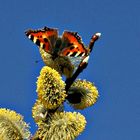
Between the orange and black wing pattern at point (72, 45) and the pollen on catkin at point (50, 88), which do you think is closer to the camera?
the pollen on catkin at point (50, 88)

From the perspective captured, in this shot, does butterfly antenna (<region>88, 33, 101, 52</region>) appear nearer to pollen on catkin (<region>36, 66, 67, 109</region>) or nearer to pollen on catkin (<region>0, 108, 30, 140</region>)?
pollen on catkin (<region>36, 66, 67, 109</region>)

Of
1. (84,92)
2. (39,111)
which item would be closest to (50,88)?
(39,111)

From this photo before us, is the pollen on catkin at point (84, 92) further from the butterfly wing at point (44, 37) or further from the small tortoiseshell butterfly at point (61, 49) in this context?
the butterfly wing at point (44, 37)

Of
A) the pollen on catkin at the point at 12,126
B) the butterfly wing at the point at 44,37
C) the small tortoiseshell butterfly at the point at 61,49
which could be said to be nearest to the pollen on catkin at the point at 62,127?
the pollen on catkin at the point at 12,126

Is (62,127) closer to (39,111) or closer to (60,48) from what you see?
(39,111)

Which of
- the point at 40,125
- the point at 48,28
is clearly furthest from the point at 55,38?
the point at 40,125

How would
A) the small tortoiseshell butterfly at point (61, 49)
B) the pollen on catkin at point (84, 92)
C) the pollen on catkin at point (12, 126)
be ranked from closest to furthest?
the pollen on catkin at point (12, 126) → the small tortoiseshell butterfly at point (61, 49) → the pollen on catkin at point (84, 92)
